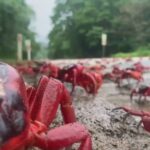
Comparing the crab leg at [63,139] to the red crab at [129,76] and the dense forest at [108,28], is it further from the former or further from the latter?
the dense forest at [108,28]

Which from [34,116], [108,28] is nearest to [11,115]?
[34,116]

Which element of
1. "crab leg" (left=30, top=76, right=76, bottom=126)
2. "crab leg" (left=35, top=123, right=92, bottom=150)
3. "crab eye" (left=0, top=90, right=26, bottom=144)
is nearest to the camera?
"crab eye" (left=0, top=90, right=26, bottom=144)

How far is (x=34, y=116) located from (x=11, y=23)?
204 feet

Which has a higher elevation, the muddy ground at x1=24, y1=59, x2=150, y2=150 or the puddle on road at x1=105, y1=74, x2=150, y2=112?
the muddy ground at x1=24, y1=59, x2=150, y2=150

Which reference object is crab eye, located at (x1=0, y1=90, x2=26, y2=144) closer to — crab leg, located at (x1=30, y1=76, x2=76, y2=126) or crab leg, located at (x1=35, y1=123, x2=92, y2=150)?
crab leg, located at (x1=35, y1=123, x2=92, y2=150)

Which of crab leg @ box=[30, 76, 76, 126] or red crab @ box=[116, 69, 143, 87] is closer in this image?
crab leg @ box=[30, 76, 76, 126]

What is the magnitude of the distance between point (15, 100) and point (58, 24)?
9559cm

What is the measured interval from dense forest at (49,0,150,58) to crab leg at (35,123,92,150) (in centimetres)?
7193

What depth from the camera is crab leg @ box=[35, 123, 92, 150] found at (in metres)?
3.11

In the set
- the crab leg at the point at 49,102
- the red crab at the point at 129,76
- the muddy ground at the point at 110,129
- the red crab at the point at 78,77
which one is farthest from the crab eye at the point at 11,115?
the red crab at the point at 129,76

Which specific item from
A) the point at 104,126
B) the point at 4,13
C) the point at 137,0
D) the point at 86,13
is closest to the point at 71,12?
the point at 86,13

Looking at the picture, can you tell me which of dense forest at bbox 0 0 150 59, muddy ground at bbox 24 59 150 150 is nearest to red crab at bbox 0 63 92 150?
muddy ground at bbox 24 59 150 150

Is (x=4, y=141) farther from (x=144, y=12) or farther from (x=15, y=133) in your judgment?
(x=144, y=12)

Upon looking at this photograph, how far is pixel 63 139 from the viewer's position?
314 centimetres
